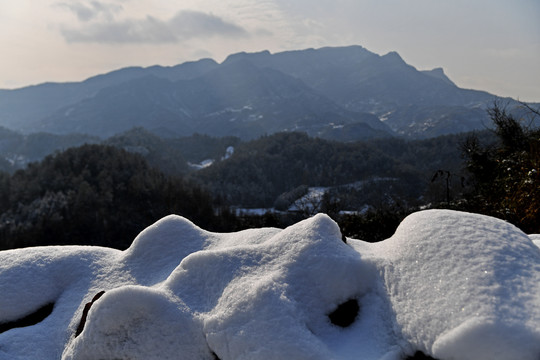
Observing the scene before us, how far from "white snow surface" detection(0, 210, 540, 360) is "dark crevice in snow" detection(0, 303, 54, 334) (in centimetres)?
7

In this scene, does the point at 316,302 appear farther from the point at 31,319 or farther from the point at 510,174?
the point at 510,174

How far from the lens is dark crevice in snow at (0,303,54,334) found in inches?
231

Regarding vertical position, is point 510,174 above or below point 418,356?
above

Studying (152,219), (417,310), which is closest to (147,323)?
(417,310)

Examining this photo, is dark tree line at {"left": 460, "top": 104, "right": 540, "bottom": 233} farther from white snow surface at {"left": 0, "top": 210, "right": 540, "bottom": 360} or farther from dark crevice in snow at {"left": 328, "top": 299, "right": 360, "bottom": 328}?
dark crevice in snow at {"left": 328, "top": 299, "right": 360, "bottom": 328}

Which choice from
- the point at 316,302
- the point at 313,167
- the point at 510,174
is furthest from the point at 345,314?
the point at 313,167

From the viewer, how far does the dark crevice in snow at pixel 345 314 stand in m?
4.76

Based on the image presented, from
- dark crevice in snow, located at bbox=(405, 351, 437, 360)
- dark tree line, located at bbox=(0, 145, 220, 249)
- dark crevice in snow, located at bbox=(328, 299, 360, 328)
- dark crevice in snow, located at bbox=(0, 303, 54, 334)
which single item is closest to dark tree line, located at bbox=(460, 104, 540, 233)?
dark crevice in snow, located at bbox=(328, 299, 360, 328)

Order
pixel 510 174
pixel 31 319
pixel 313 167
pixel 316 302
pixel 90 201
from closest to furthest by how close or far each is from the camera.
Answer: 1. pixel 316 302
2. pixel 31 319
3. pixel 510 174
4. pixel 90 201
5. pixel 313 167

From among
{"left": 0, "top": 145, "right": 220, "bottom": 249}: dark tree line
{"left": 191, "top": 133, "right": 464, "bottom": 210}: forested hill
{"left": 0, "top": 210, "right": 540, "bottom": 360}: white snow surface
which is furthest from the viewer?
{"left": 191, "top": 133, "right": 464, "bottom": 210}: forested hill

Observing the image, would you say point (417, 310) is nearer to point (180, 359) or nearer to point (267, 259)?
point (267, 259)

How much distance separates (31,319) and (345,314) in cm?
464

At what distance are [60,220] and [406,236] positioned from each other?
61.4 metres

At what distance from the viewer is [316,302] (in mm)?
4773
